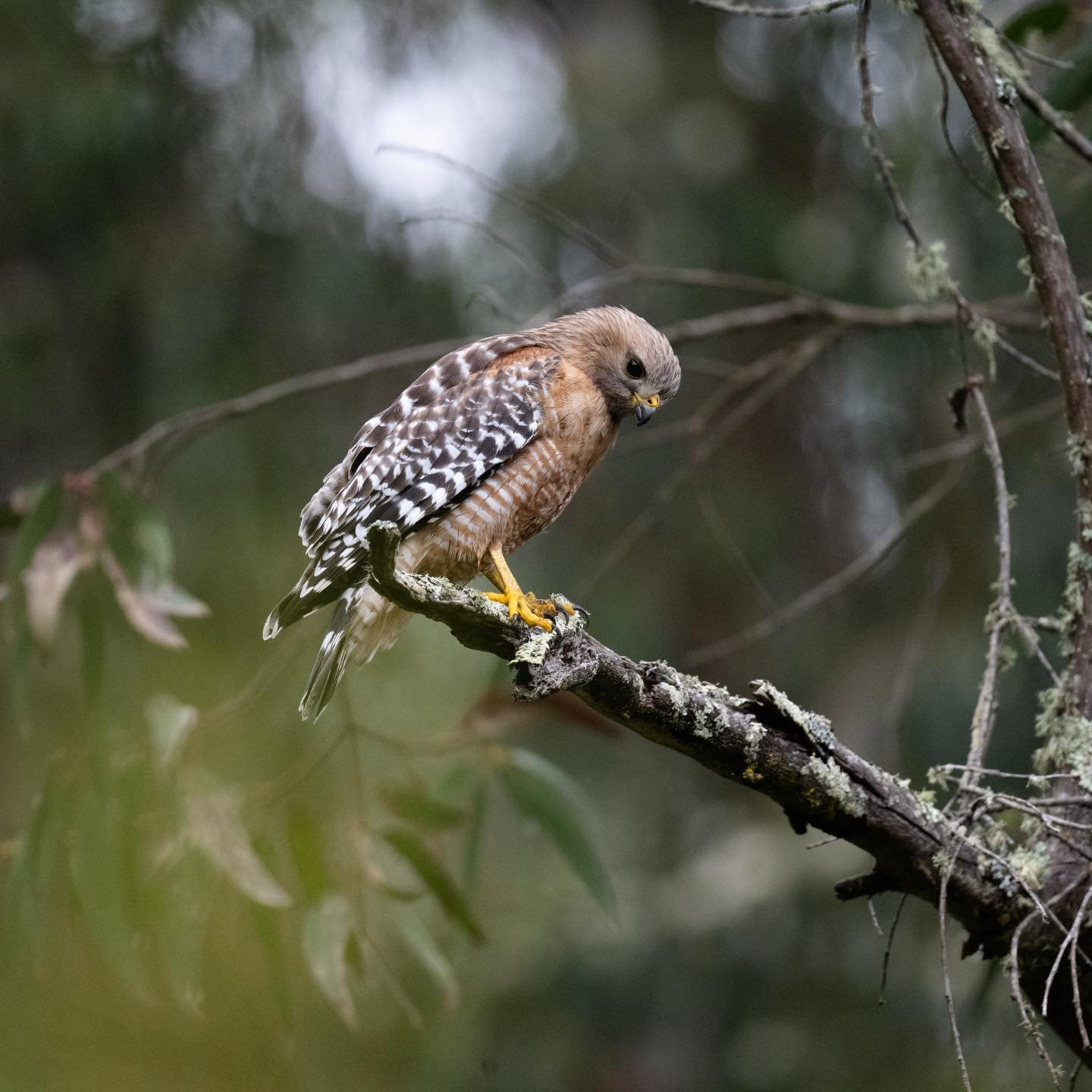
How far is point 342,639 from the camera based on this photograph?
3.05 meters

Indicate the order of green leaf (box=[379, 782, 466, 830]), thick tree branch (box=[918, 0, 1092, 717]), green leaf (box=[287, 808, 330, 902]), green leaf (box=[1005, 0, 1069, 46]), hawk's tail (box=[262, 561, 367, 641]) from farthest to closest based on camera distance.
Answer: green leaf (box=[379, 782, 466, 830])
green leaf (box=[287, 808, 330, 902])
green leaf (box=[1005, 0, 1069, 46])
hawk's tail (box=[262, 561, 367, 641])
thick tree branch (box=[918, 0, 1092, 717])

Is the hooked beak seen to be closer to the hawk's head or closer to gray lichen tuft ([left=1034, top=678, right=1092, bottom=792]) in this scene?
the hawk's head

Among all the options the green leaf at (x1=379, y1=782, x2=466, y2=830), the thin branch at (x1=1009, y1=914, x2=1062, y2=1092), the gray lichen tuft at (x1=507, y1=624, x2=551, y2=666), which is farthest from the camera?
the green leaf at (x1=379, y1=782, x2=466, y2=830)

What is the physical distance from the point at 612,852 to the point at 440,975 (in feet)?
9.82

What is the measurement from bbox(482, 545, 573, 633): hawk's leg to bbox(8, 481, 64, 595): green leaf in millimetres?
1261

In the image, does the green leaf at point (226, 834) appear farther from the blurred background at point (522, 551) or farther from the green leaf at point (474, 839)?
the green leaf at point (474, 839)

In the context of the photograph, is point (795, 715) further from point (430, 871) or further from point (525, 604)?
point (430, 871)

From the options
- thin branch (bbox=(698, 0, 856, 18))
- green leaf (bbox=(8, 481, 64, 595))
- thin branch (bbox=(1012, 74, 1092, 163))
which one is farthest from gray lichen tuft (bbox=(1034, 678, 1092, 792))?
green leaf (bbox=(8, 481, 64, 595))

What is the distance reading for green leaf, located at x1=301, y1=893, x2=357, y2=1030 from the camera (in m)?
3.23

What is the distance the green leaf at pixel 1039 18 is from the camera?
313 cm

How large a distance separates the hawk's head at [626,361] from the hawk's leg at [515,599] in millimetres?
575

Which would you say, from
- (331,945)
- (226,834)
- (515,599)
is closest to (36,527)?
(226,834)

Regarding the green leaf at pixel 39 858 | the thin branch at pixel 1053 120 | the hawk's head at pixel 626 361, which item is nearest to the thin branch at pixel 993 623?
the thin branch at pixel 1053 120

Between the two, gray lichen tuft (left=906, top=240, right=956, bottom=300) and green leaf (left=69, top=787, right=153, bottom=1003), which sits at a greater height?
gray lichen tuft (left=906, top=240, right=956, bottom=300)
